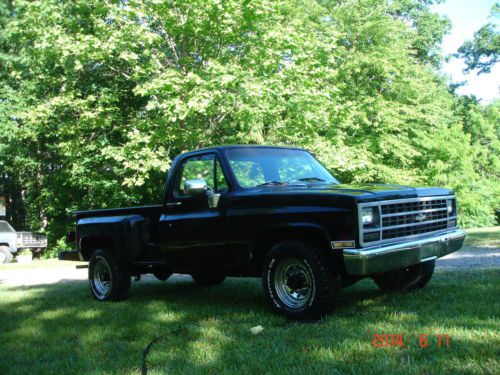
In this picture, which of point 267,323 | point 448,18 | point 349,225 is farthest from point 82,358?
point 448,18

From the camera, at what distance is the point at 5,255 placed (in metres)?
21.8

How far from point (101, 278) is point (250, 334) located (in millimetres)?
3611

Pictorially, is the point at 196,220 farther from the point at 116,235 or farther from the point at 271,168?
the point at 116,235

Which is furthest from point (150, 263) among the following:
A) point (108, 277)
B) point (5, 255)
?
point (5, 255)

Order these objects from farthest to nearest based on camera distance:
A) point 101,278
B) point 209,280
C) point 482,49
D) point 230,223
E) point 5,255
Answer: point 482,49
point 5,255
point 209,280
point 101,278
point 230,223

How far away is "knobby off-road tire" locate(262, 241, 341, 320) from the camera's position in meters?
4.98

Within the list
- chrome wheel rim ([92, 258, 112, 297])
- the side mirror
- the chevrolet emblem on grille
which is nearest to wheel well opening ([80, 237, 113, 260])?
chrome wheel rim ([92, 258, 112, 297])

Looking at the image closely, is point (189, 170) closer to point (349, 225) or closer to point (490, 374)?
point (349, 225)

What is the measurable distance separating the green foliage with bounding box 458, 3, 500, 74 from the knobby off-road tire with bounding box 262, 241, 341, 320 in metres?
34.6

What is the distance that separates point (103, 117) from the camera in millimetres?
18156

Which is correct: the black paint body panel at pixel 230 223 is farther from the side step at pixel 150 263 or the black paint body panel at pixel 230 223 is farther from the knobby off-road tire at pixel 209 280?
the knobby off-road tire at pixel 209 280

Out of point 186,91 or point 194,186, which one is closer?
point 194,186

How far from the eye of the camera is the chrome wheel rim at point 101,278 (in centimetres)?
746

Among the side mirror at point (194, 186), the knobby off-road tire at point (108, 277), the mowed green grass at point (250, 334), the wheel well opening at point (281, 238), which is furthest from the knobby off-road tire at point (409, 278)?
the knobby off-road tire at point (108, 277)
